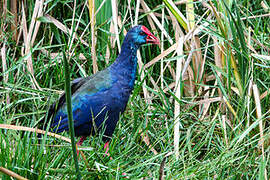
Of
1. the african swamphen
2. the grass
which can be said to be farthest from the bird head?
the grass

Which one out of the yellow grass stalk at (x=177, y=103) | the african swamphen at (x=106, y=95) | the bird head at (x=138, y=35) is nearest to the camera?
the yellow grass stalk at (x=177, y=103)

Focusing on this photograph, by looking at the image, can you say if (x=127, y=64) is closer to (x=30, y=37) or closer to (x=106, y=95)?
(x=106, y=95)

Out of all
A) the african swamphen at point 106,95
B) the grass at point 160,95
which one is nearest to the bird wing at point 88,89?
the african swamphen at point 106,95

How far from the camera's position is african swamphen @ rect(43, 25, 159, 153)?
2.49 metres

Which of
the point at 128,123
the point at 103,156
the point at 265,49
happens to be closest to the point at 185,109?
the point at 128,123

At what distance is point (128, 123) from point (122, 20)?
2.83ft

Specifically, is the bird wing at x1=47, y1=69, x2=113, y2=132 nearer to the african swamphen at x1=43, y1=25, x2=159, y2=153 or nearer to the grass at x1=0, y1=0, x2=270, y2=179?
the african swamphen at x1=43, y1=25, x2=159, y2=153

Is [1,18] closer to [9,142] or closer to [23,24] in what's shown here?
[23,24]

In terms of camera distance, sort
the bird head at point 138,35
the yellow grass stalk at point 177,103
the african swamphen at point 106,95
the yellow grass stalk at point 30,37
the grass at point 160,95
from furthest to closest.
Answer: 1. the yellow grass stalk at point 30,37
2. the bird head at point 138,35
3. the african swamphen at point 106,95
4. the yellow grass stalk at point 177,103
5. the grass at point 160,95

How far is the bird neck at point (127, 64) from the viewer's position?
2.56 metres

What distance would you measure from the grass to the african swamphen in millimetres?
85

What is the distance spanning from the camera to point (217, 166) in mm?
2031

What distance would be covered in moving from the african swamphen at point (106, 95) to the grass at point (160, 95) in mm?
85

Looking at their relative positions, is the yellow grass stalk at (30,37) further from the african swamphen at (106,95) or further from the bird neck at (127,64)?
the bird neck at (127,64)
